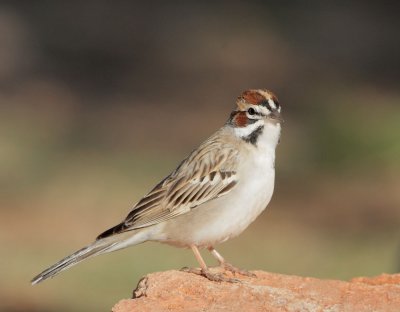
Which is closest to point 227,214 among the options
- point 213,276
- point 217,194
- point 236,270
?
point 217,194

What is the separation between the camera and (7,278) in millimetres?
14406

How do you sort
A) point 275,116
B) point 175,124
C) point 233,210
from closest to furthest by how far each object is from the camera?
point 233,210
point 275,116
point 175,124

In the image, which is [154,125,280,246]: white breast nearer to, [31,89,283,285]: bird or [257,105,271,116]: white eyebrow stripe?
[31,89,283,285]: bird

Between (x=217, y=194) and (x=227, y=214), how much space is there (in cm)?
18

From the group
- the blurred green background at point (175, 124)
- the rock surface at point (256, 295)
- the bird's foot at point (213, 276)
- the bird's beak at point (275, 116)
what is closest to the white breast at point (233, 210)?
the bird's beak at point (275, 116)

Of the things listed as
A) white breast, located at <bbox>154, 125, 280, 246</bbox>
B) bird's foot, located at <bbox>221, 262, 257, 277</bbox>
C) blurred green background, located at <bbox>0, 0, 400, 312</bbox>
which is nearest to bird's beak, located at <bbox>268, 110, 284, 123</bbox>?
white breast, located at <bbox>154, 125, 280, 246</bbox>

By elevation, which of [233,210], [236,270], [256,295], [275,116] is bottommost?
[256,295]

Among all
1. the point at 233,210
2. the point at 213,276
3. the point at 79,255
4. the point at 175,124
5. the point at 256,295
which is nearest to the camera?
the point at 256,295

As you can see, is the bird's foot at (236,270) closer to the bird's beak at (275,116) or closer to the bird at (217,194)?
the bird at (217,194)

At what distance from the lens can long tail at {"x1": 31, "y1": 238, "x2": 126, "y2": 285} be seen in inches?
317

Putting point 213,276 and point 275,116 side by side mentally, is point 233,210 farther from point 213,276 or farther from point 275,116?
point 275,116

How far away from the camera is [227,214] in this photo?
328 inches

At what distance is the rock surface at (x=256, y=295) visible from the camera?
23.7 ft

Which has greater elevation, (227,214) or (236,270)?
(227,214)
